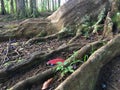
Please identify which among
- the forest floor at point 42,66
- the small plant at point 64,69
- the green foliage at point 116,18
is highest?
the green foliage at point 116,18

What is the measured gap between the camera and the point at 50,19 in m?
8.34

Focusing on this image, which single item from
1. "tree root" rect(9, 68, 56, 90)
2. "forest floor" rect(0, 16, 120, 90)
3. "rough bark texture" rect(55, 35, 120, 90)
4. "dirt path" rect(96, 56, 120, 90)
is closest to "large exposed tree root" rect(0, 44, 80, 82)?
"forest floor" rect(0, 16, 120, 90)

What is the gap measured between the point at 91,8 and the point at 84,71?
3.82 m

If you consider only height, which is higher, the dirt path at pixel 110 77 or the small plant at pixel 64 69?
the small plant at pixel 64 69

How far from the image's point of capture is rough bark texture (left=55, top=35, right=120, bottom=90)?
4.05 m

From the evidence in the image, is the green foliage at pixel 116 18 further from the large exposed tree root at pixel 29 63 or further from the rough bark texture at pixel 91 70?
the large exposed tree root at pixel 29 63

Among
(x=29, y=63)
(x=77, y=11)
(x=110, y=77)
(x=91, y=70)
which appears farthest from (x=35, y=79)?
(x=77, y=11)

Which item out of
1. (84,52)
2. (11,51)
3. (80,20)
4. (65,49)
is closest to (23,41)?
(11,51)

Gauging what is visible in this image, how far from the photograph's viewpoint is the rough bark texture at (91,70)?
4055 millimetres

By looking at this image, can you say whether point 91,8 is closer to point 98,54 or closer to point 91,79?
point 98,54

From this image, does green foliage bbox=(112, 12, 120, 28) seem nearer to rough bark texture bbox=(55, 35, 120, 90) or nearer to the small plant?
rough bark texture bbox=(55, 35, 120, 90)

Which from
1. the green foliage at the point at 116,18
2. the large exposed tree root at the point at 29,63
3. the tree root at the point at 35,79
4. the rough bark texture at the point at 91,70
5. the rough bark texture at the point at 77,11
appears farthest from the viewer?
the rough bark texture at the point at 77,11

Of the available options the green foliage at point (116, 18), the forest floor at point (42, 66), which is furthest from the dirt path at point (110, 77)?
the green foliage at point (116, 18)

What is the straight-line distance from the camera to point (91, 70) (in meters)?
4.43
